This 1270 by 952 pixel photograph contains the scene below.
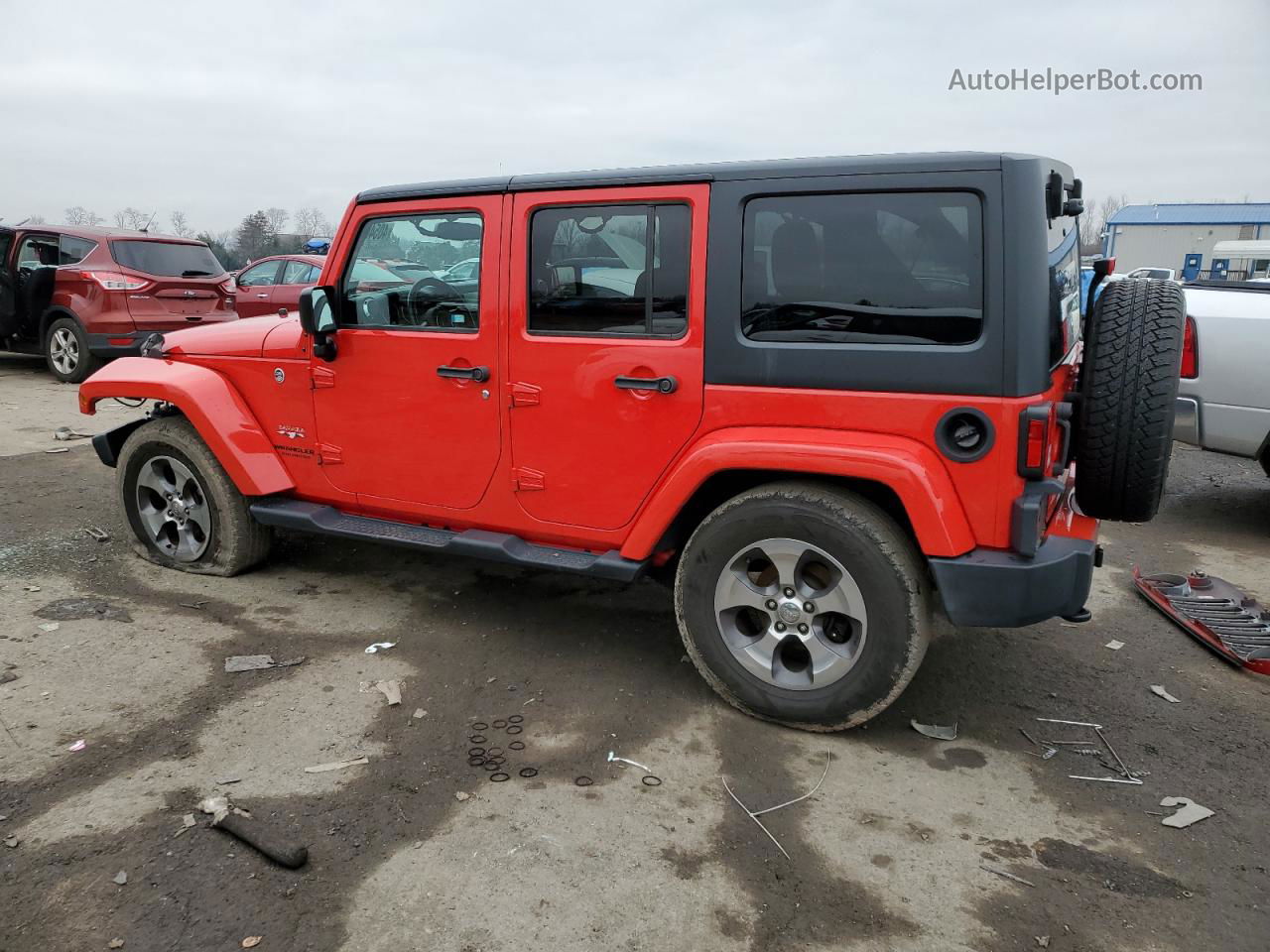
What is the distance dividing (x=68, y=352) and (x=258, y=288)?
2.66 meters

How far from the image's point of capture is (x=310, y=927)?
228 centimetres

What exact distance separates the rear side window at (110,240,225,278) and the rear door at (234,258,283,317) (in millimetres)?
1228

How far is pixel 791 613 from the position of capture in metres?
3.19

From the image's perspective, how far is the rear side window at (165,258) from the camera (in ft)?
33.6

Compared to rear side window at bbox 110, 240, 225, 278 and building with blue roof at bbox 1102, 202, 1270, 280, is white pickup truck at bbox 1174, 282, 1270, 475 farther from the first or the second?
building with blue roof at bbox 1102, 202, 1270, 280

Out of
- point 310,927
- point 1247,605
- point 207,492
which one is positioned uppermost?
point 207,492

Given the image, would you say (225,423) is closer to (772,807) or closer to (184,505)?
(184,505)

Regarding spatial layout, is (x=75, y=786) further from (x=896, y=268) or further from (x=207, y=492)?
(x=896, y=268)

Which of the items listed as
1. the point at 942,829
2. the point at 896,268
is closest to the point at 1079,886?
the point at 942,829

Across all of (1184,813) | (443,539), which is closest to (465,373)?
(443,539)

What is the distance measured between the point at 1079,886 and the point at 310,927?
209 cm

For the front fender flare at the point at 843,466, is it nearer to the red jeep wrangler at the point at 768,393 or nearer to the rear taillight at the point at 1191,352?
the red jeep wrangler at the point at 768,393

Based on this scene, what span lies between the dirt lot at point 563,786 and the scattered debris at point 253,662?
0.04 meters

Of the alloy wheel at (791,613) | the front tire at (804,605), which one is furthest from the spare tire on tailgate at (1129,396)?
the alloy wheel at (791,613)
